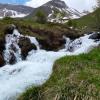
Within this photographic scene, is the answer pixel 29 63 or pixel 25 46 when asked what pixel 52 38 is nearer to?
pixel 25 46

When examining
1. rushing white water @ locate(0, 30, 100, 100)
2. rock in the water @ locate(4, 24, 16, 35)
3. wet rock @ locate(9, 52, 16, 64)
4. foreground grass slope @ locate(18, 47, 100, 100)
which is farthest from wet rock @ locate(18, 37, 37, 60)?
foreground grass slope @ locate(18, 47, 100, 100)

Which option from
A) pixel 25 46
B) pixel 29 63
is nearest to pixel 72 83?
pixel 29 63

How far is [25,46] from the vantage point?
4803 centimetres

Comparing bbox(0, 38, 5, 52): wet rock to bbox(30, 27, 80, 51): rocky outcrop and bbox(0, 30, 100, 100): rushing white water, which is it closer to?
bbox(0, 30, 100, 100): rushing white water

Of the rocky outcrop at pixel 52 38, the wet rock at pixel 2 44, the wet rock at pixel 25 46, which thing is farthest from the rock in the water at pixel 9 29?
the rocky outcrop at pixel 52 38

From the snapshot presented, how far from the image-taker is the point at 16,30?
51.4 metres

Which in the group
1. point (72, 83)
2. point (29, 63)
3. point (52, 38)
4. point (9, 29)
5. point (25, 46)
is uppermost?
point (72, 83)

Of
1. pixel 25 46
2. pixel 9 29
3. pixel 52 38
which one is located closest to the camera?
pixel 25 46

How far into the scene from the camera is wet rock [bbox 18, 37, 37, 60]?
46.7 meters

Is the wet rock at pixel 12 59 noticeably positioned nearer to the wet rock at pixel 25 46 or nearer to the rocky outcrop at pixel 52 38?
the wet rock at pixel 25 46

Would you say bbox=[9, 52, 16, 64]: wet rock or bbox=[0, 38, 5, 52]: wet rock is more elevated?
bbox=[0, 38, 5, 52]: wet rock

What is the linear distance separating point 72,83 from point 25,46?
110 ft

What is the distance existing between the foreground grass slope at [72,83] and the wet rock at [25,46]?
26.2m

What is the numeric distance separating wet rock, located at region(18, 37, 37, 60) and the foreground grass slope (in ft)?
86.1
